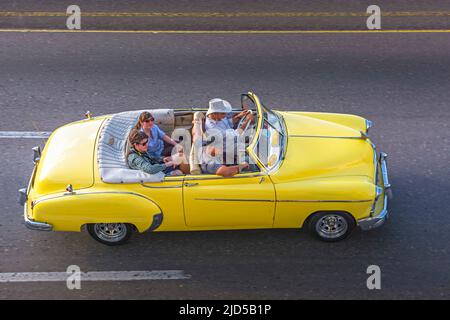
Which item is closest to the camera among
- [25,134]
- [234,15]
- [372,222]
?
[372,222]

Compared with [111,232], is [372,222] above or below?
above

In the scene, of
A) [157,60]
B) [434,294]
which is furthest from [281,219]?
[157,60]

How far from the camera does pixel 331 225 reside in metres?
9.05

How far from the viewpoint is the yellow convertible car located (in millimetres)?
8727

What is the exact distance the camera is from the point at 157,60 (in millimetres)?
13273

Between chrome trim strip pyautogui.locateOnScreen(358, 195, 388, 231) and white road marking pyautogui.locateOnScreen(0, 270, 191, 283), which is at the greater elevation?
chrome trim strip pyautogui.locateOnScreen(358, 195, 388, 231)

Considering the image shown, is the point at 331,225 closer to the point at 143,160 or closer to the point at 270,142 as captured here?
the point at 270,142

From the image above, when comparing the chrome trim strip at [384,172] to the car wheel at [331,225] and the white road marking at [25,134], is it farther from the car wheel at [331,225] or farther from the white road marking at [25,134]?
the white road marking at [25,134]

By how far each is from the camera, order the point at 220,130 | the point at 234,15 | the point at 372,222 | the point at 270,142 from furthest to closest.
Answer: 1. the point at 234,15
2. the point at 220,130
3. the point at 270,142
4. the point at 372,222

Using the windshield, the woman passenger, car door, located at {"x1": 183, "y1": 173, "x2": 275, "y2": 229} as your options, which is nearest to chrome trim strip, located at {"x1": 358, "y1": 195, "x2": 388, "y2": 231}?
car door, located at {"x1": 183, "y1": 173, "x2": 275, "y2": 229}

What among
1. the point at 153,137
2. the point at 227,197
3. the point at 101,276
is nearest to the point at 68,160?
the point at 153,137

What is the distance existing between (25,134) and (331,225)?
514 centimetres

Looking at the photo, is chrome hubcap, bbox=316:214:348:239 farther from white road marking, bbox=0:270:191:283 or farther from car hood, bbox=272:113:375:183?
white road marking, bbox=0:270:191:283

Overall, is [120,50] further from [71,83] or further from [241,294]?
[241,294]
